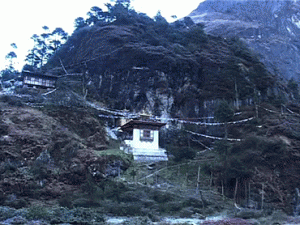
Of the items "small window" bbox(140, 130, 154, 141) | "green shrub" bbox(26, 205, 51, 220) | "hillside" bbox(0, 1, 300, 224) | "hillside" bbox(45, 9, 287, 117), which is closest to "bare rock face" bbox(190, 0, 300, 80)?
"hillside" bbox(0, 1, 300, 224)

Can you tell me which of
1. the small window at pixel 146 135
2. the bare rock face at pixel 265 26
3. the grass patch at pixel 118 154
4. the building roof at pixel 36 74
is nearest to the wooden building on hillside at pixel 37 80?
the building roof at pixel 36 74

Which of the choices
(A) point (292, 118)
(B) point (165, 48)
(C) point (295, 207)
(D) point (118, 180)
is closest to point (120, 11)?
(B) point (165, 48)

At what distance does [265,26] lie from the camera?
328 ft

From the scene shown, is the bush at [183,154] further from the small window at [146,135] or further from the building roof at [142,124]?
the building roof at [142,124]

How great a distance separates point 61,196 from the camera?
21.6 m

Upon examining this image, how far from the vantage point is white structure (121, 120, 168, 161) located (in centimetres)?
3306

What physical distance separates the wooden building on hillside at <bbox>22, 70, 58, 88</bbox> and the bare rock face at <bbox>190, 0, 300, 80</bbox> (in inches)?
2259

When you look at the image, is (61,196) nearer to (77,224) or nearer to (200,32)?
(77,224)

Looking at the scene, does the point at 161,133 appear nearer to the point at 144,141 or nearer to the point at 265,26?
the point at 144,141

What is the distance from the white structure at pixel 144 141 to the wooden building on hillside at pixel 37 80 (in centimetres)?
1965

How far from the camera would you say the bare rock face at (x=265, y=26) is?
89.9 m

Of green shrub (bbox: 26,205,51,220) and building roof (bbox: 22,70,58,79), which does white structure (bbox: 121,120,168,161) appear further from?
building roof (bbox: 22,70,58,79)

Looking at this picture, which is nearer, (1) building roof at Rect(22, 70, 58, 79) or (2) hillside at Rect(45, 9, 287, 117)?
(2) hillside at Rect(45, 9, 287, 117)

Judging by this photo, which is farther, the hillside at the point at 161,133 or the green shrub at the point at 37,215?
the hillside at the point at 161,133
